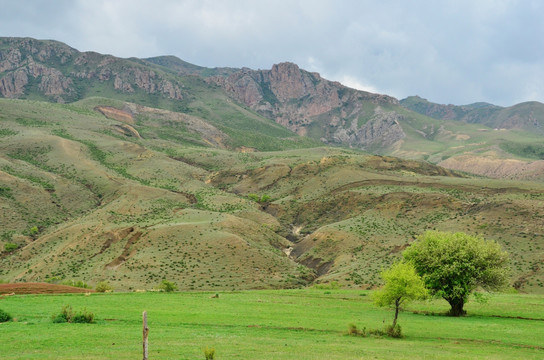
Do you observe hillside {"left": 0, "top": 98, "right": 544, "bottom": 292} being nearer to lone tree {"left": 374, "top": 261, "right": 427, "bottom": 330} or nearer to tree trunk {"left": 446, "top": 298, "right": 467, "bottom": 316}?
tree trunk {"left": 446, "top": 298, "right": 467, "bottom": 316}

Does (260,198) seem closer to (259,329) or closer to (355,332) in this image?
(259,329)

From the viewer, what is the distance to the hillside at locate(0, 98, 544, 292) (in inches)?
2753

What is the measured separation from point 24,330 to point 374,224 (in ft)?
245

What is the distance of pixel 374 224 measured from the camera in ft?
300

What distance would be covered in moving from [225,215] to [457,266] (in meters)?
62.7

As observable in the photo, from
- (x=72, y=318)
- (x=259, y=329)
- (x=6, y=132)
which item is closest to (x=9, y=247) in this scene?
(x=72, y=318)

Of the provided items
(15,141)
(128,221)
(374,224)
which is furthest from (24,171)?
(374,224)

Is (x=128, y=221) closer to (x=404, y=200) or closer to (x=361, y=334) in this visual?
(x=404, y=200)

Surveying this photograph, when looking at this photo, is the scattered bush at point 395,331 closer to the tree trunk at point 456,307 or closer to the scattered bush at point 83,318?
the tree trunk at point 456,307

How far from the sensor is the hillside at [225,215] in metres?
69.9

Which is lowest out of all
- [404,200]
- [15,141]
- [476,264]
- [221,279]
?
[221,279]

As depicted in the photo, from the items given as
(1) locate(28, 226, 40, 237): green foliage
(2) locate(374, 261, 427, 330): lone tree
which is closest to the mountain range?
(1) locate(28, 226, 40, 237): green foliage

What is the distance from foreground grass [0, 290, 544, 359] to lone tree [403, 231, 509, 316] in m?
2.35

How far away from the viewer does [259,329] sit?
3086cm
